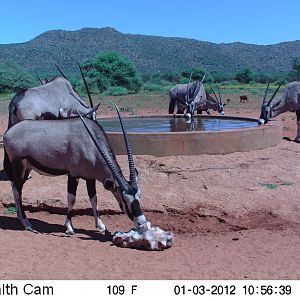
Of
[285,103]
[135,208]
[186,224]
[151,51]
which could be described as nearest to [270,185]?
[186,224]

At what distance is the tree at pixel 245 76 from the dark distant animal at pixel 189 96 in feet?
173

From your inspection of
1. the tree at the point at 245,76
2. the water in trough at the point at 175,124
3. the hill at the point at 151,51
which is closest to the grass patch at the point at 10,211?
the water in trough at the point at 175,124

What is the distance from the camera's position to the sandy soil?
5.04m

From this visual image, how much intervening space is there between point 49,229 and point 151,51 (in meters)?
91.1

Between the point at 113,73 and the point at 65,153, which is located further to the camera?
the point at 113,73

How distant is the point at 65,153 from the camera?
20.6ft

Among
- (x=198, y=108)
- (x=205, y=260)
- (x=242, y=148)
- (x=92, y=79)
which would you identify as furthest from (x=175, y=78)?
(x=205, y=260)

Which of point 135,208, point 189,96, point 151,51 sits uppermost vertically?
point 151,51

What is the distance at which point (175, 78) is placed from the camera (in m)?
71.2

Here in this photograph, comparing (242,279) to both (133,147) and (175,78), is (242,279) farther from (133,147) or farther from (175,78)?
(175,78)

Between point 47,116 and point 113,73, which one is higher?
point 113,73

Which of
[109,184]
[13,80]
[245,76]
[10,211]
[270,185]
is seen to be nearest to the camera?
[109,184]

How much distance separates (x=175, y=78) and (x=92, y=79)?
25329 millimetres

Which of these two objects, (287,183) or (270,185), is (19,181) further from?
(287,183)
